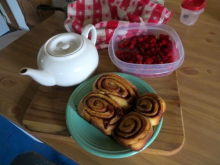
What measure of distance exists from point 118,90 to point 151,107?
0.08 m

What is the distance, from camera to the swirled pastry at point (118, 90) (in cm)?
40

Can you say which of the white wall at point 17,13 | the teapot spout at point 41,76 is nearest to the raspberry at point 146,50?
the teapot spout at point 41,76

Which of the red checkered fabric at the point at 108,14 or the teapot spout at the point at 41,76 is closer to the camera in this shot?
the teapot spout at the point at 41,76

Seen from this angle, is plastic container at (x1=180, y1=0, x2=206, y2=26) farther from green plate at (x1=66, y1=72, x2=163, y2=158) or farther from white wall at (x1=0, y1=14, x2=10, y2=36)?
white wall at (x1=0, y1=14, x2=10, y2=36)

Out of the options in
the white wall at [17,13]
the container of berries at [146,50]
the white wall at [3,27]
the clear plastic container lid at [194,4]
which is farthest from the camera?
the white wall at [3,27]

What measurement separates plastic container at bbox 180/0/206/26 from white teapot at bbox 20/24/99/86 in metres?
0.40

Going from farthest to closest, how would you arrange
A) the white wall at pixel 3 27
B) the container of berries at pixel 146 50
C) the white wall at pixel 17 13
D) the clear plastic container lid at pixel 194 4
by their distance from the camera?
the white wall at pixel 3 27 < the white wall at pixel 17 13 < the clear plastic container lid at pixel 194 4 < the container of berries at pixel 146 50

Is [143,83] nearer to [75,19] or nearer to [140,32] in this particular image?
[140,32]

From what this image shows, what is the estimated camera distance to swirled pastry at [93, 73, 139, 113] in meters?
0.40

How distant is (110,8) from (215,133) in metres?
0.50

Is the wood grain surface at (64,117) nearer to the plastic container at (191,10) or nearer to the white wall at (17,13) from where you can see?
the plastic container at (191,10)

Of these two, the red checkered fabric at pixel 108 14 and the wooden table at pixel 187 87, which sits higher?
the red checkered fabric at pixel 108 14

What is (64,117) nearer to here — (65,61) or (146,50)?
(65,61)

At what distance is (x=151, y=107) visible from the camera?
37 cm
